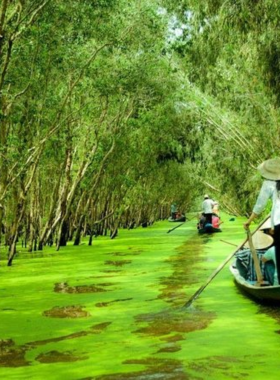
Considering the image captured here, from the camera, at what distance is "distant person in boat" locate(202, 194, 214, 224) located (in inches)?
1117

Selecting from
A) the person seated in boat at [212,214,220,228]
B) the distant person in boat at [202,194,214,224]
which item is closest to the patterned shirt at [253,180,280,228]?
the distant person in boat at [202,194,214,224]

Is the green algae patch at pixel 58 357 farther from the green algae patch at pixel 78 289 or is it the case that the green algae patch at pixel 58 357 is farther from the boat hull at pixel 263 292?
the green algae patch at pixel 78 289

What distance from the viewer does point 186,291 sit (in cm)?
1087

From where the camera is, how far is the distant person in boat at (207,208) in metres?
28.4

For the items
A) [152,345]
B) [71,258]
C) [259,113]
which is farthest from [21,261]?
[259,113]

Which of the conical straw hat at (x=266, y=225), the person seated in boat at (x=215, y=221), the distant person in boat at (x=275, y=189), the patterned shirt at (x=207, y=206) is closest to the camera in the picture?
the distant person in boat at (x=275, y=189)

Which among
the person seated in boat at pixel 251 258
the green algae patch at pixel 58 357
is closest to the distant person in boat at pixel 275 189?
the person seated in boat at pixel 251 258

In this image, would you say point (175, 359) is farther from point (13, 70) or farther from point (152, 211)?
point (152, 211)

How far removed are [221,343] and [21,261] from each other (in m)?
11.1

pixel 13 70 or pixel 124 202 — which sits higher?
pixel 13 70

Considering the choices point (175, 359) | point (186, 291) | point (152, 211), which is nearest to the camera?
point (175, 359)

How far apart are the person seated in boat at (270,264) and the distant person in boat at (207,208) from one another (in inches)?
729

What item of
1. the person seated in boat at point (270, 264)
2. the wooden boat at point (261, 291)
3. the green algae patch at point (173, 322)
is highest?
the person seated in boat at point (270, 264)

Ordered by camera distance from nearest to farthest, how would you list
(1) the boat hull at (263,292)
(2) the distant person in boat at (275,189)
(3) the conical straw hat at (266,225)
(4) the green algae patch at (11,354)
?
1. (4) the green algae patch at (11,354)
2. (1) the boat hull at (263,292)
3. (2) the distant person in boat at (275,189)
4. (3) the conical straw hat at (266,225)
